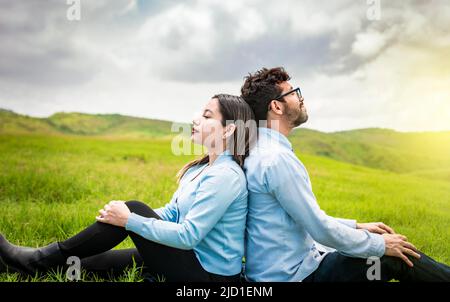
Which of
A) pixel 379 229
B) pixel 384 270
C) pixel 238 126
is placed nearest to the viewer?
pixel 384 270

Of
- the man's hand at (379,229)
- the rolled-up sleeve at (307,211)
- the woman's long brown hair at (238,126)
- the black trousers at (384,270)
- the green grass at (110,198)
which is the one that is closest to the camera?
the rolled-up sleeve at (307,211)

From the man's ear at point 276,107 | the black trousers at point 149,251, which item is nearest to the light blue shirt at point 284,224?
the man's ear at point 276,107

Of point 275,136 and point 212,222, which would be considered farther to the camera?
point 275,136

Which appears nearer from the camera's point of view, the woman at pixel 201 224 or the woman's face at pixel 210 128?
the woman at pixel 201 224

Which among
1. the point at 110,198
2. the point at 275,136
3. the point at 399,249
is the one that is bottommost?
the point at 399,249

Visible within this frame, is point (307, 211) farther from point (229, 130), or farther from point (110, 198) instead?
point (110, 198)

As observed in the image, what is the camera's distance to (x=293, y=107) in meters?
3.18

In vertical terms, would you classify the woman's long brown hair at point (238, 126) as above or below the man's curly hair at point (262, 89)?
below

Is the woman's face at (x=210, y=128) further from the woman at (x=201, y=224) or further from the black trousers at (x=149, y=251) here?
the black trousers at (x=149, y=251)

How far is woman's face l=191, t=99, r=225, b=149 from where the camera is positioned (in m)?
3.03

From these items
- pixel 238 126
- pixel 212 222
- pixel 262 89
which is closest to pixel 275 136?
pixel 238 126

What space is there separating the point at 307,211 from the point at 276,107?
77 centimetres

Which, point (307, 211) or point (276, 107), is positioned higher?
point (276, 107)

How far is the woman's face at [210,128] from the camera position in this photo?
3.03 metres
